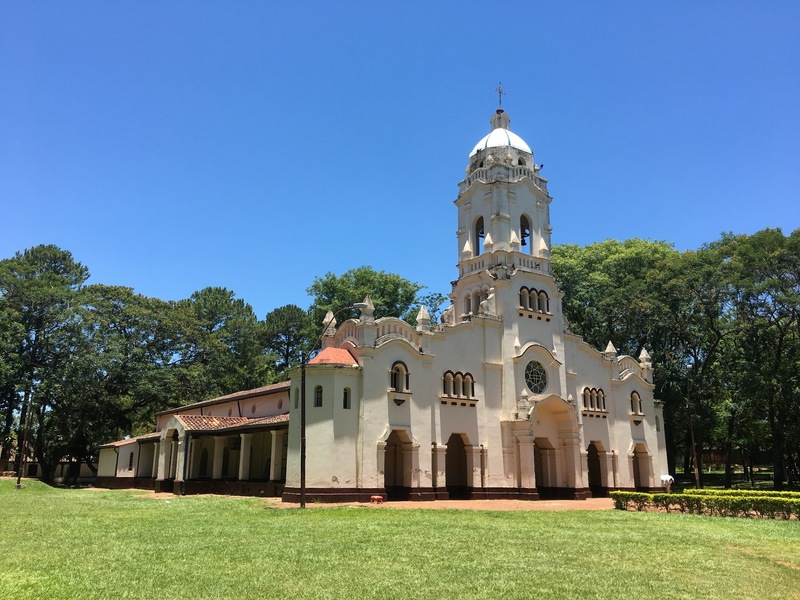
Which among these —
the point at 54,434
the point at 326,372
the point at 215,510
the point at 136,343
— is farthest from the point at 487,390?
the point at 54,434

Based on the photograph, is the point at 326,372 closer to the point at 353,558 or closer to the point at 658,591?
the point at 353,558

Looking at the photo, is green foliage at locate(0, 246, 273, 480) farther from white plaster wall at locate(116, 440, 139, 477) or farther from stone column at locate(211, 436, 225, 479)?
stone column at locate(211, 436, 225, 479)

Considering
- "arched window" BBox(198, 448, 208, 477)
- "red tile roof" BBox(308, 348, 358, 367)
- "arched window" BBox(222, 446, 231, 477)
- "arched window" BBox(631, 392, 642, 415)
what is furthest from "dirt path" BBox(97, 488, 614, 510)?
"arched window" BBox(198, 448, 208, 477)

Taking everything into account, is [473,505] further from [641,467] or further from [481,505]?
[641,467]

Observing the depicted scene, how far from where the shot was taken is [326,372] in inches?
1134

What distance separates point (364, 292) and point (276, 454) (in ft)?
83.8

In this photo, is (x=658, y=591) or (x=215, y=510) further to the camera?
(x=215, y=510)

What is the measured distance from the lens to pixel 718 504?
23062 millimetres

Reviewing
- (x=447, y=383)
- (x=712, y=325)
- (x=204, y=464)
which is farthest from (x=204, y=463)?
(x=712, y=325)

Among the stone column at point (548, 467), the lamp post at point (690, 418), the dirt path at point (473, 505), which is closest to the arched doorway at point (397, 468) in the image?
the dirt path at point (473, 505)

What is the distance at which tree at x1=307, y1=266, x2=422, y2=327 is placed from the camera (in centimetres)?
5631

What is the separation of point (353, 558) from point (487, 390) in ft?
71.7

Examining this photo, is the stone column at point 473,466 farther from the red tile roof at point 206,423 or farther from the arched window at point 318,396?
the red tile roof at point 206,423

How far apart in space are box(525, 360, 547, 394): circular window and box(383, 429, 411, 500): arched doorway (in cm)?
829
